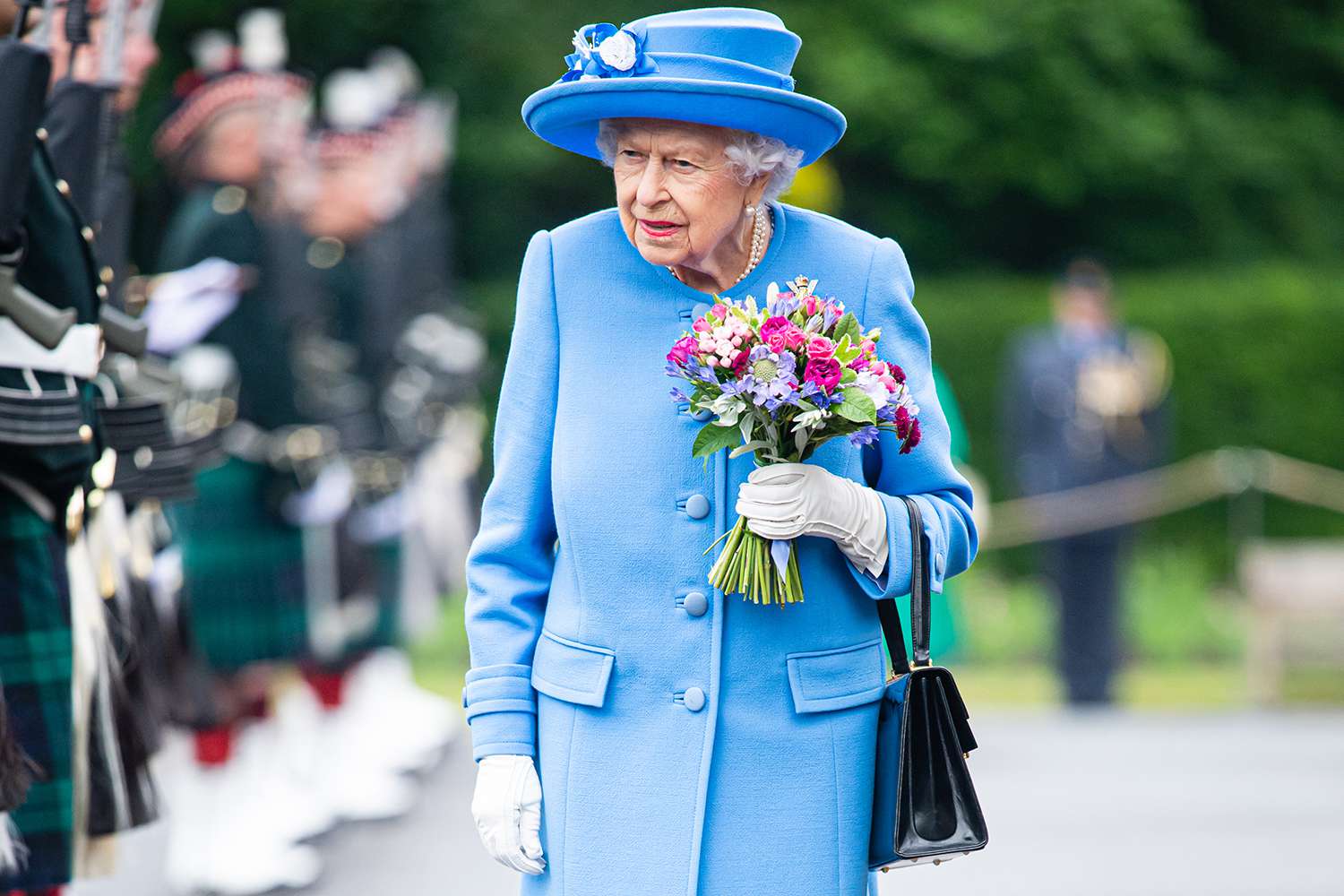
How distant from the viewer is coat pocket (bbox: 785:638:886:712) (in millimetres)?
3213

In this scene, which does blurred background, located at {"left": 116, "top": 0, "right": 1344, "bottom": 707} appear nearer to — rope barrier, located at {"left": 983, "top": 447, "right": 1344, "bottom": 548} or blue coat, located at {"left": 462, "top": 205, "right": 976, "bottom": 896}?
rope barrier, located at {"left": 983, "top": 447, "right": 1344, "bottom": 548}

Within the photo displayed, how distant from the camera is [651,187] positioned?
10.5ft

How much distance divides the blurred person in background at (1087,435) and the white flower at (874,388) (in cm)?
797

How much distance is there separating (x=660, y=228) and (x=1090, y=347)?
26.1ft

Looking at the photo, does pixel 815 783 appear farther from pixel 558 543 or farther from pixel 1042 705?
pixel 1042 705

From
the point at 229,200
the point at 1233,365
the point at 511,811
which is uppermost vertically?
the point at 1233,365

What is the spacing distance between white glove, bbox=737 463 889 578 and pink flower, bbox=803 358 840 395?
0.14 meters

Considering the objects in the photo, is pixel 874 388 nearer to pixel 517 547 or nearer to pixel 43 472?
pixel 517 547

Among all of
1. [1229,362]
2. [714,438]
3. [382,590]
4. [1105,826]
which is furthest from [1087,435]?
[714,438]

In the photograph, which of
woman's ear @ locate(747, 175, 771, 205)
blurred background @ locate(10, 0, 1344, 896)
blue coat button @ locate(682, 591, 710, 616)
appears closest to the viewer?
blue coat button @ locate(682, 591, 710, 616)

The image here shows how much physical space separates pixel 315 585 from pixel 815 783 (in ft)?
16.3

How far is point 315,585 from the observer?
7.93m

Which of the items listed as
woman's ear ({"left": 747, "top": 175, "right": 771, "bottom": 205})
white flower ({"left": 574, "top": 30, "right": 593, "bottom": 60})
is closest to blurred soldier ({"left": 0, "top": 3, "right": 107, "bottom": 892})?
white flower ({"left": 574, "top": 30, "right": 593, "bottom": 60})

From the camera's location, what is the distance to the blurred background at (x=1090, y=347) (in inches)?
316
